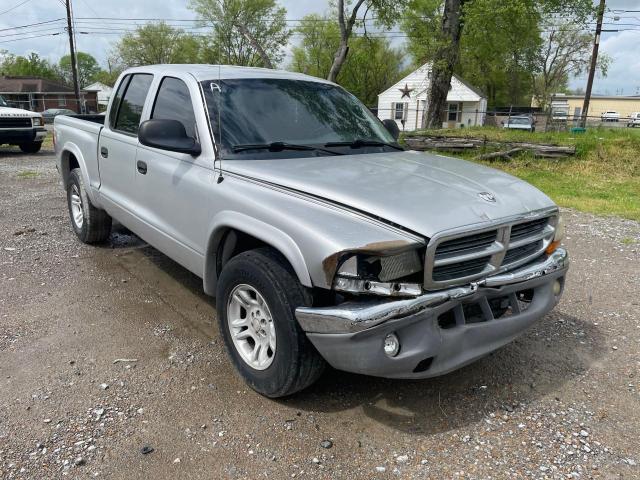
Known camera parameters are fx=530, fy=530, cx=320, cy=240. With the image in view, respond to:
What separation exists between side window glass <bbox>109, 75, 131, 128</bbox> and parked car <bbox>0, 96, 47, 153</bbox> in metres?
10.8

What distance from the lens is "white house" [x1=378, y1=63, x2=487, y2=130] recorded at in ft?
135

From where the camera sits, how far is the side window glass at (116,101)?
4.89m

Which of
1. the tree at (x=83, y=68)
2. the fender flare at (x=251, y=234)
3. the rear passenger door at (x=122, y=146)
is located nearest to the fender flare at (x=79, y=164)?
the rear passenger door at (x=122, y=146)

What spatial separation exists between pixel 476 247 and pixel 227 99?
2022 mm

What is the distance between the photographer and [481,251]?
272cm

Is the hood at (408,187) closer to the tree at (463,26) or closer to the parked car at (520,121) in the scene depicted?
the tree at (463,26)

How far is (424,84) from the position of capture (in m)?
40.6

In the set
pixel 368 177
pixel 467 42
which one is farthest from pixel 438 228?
pixel 467 42

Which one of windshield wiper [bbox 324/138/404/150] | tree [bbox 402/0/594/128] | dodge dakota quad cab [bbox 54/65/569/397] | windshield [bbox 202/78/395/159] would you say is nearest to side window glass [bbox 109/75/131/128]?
dodge dakota quad cab [bbox 54/65/569/397]

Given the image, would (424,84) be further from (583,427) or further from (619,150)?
(583,427)

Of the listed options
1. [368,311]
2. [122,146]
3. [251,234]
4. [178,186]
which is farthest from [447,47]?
[368,311]

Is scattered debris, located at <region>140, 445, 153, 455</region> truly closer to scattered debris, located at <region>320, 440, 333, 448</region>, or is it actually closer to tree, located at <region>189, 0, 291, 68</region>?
scattered debris, located at <region>320, 440, 333, 448</region>

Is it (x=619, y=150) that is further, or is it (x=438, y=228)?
(x=619, y=150)

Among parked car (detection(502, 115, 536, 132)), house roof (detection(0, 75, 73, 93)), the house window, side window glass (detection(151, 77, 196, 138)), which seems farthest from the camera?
house roof (detection(0, 75, 73, 93))
